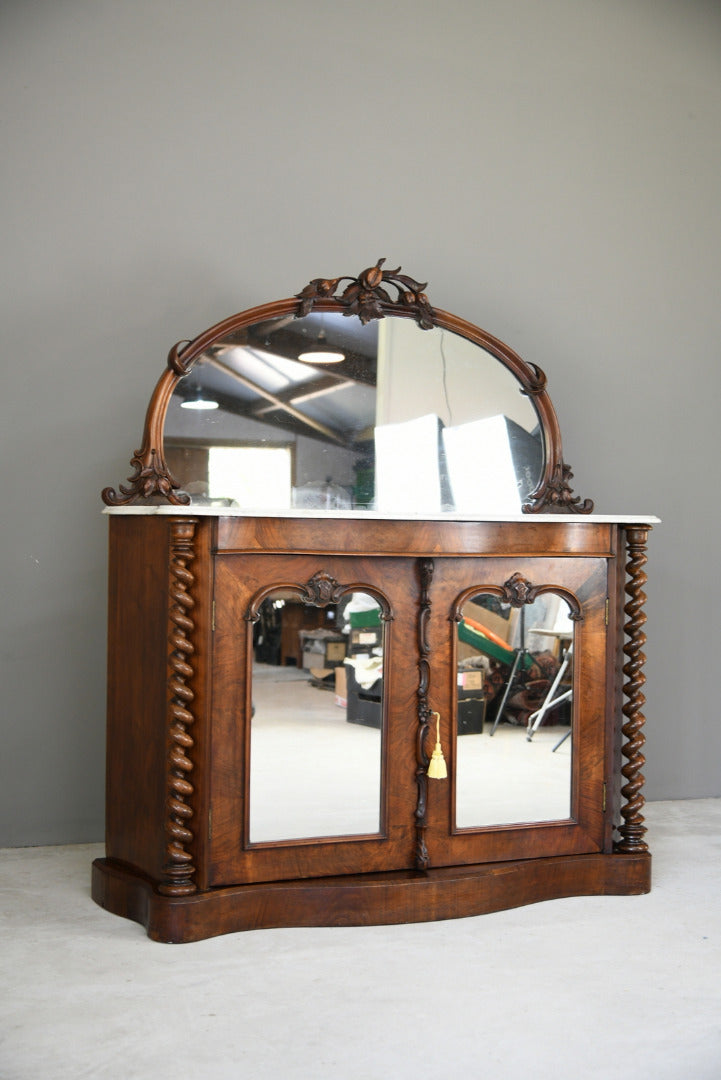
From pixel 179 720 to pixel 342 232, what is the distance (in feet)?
5.81

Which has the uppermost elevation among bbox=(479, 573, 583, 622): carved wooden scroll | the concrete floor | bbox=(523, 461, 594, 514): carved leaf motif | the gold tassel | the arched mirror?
the arched mirror

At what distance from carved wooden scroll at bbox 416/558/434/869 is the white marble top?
136 millimetres

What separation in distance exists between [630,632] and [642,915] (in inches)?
29.1

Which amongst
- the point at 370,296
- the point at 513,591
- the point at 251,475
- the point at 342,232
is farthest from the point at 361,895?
the point at 342,232

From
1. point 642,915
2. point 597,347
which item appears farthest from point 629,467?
point 642,915

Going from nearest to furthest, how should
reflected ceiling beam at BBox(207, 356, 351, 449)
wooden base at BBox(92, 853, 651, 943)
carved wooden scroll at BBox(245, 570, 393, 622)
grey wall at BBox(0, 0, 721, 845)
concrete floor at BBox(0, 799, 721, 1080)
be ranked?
concrete floor at BBox(0, 799, 721, 1080) < wooden base at BBox(92, 853, 651, 943) < carved wooden scroll at BBox(245, 570, 393, 622) < reflected ceiling beam at BBox(207, 356, 351, 449) < grey wall at BBox(0, 0, 721, 845)

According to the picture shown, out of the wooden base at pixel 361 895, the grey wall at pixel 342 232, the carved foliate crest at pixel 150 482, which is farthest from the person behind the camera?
the grey wall at pixel 342 232

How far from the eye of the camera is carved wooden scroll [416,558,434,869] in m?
2.63

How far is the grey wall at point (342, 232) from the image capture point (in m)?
3.13

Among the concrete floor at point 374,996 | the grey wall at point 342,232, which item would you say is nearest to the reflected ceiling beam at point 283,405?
the grey wall at point 342,232

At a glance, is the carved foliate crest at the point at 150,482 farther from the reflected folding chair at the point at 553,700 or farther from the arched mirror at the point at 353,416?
the reflected folding chair at the point at 553,700

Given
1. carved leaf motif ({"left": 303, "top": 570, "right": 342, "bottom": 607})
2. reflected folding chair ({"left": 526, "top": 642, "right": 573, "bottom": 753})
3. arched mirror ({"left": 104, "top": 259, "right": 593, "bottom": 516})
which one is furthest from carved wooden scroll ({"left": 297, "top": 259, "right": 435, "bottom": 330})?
reflected folding chair ({"left": 526, "top": 642, "right": 573, "bottom": 753})

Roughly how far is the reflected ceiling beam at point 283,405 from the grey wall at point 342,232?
430mm

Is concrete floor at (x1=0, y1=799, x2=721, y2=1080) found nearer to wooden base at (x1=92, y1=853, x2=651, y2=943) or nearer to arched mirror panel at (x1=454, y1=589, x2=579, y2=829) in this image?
wooden base at (x1=92, y1=853, x2=651, y2=943)
